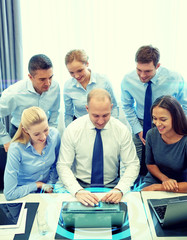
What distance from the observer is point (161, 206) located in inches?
55.0

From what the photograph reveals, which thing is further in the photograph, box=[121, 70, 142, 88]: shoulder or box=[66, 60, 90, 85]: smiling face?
box=[121, 70, 142, 88]: shoulder

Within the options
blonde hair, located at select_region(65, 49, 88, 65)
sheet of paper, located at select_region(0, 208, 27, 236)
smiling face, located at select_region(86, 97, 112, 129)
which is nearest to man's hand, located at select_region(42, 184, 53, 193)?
sheet of paper, located at select_region(0, 208, 27, 236)

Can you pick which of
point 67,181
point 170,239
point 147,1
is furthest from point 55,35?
point 170,239

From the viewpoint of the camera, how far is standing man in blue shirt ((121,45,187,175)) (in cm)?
214

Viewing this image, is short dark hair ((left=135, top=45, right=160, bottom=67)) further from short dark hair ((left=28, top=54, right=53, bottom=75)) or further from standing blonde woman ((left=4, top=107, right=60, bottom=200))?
standing blonde woman ((left=4, top=107, right=60, bottom=200))

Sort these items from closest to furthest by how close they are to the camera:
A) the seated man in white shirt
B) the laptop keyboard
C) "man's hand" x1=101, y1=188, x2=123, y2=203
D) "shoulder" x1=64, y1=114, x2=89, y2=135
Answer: the laptop keyboard
"man's hand" x1=101, y1=188, x2=123, y2=203
the seated man in white shirt
"shoulder" x1=64, y1=114, x2=89, y2=135

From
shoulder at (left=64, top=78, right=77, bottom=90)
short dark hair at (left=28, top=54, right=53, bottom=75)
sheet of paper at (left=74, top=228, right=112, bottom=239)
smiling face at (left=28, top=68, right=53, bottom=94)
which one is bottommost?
sheet of paper at (left=74, top=228, right=112, bottom=239)

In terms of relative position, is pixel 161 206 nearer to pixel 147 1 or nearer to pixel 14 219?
pixel 14 219

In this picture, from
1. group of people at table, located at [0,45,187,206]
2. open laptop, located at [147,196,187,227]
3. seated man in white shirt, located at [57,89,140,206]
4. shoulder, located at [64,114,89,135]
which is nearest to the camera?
open laptop, located at [147,196,187,227]

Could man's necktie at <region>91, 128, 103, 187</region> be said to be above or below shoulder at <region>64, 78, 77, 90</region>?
below

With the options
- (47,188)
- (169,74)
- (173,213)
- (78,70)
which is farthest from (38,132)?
(169,74)

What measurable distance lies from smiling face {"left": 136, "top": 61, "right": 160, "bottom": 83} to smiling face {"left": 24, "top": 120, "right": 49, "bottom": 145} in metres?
Answer: 0.92

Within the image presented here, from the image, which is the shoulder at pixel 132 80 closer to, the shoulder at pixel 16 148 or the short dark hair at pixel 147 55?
the short dark hair at pixel 147 55

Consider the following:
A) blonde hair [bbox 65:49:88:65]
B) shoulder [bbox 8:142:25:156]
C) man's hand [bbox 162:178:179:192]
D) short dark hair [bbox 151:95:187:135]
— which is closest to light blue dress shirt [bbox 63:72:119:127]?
blonde hair [bbox 65:49:88:65]
